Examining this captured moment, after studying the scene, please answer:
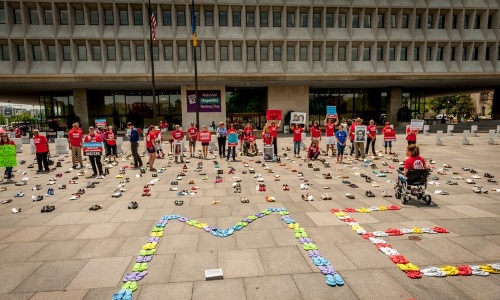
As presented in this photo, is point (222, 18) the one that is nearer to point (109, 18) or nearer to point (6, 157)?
point (109, 18)

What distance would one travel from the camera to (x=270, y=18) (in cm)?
3406

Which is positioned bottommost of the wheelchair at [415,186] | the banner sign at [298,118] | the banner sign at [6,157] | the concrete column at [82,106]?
the wheelchair at [415,186]

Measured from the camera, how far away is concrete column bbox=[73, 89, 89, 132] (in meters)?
36.0

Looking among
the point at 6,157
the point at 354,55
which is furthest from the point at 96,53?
the point at 354,55

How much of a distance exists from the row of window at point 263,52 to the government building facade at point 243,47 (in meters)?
0.12

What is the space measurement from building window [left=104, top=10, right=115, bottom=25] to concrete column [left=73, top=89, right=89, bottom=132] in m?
8.94

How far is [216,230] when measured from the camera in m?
6.45

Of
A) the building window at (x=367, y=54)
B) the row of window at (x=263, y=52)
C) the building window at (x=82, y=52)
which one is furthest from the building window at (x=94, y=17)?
the building window at (x=367, y=54)

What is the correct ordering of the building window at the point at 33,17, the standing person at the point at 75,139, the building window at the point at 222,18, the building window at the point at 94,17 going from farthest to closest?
the building window at the point at 222,18
the building window at the point at 94,17
the building window at the point at 33,17
the standing person at the point at 75,139

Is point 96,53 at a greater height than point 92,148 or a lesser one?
greater

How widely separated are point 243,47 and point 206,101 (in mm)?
7989

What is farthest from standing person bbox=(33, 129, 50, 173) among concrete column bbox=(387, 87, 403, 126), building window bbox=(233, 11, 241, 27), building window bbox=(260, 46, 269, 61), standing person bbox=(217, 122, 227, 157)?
concrete column bbox=(387, 87, 403, 126)

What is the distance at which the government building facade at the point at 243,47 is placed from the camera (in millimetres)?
31703

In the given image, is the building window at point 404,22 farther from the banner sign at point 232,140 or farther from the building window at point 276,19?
the banner sign at point 232,140
